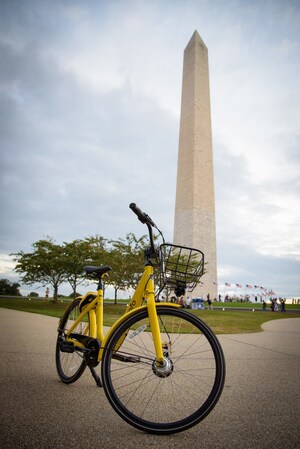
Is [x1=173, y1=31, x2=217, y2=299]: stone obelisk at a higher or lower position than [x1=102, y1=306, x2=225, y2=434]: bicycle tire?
higher

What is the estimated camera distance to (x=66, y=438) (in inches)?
72.8

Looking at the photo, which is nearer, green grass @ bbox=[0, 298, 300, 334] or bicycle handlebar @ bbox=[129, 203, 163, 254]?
bicycle handlebar @ bbox=[129, 203, 163, 254]

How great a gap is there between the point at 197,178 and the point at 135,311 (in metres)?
31.1

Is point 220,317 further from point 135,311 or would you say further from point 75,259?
point 135,311

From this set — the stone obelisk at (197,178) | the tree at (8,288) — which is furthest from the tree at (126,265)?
the tree at (8,288)

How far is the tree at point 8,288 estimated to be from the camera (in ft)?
111

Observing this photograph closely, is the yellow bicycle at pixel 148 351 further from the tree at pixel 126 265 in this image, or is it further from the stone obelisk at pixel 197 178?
the stone obelisk at pixel 197 178

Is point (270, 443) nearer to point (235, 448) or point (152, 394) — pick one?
point (235, 448)

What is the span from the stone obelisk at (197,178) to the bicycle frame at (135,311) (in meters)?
28.7

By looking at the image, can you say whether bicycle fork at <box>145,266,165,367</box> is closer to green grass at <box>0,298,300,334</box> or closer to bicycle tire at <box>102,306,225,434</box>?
bicycle tire at <box>102,306,225,434</box>

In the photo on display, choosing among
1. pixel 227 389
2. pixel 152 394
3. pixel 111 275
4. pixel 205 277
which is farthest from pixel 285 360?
pixel 205 277

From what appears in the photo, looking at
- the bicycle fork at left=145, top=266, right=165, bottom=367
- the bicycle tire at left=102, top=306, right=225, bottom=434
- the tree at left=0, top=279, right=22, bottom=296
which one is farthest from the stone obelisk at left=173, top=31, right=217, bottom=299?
the bicycle fork at left=145, top=266, right=165, bottom=367

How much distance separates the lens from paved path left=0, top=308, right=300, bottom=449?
72.4 inches

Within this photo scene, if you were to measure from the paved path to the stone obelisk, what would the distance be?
2824 centimetres
